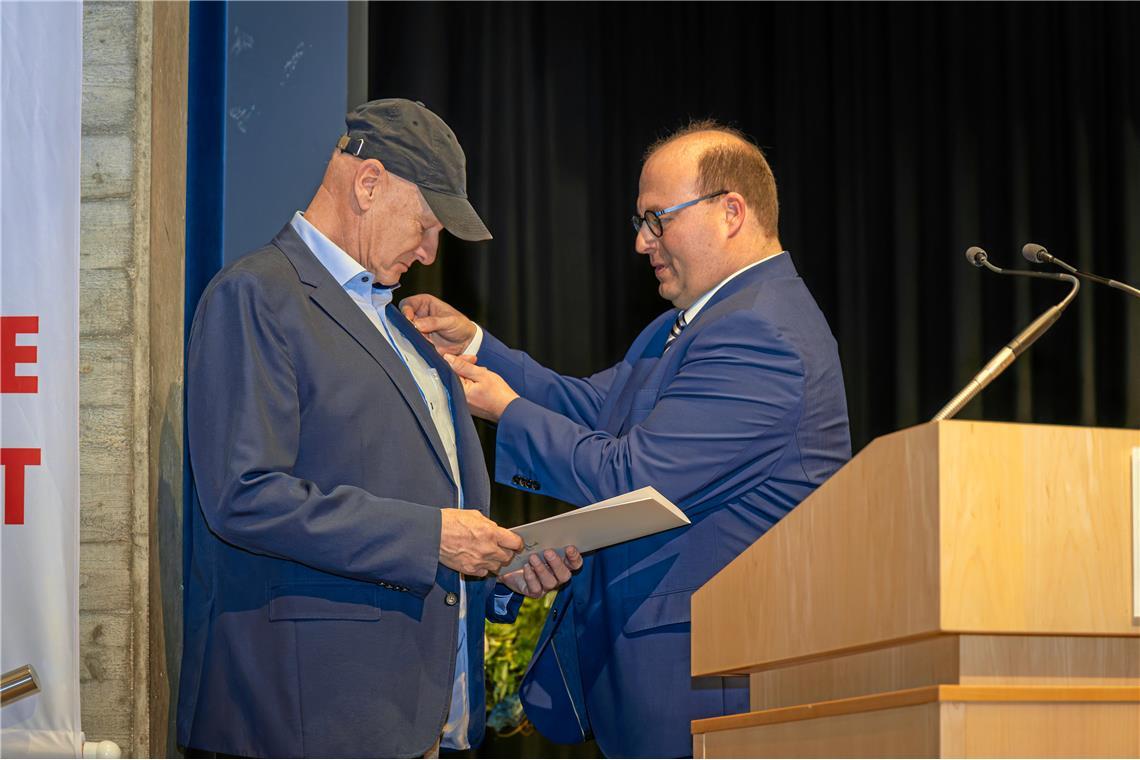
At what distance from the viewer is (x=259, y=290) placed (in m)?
2.22

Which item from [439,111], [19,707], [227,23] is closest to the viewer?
[19,707]

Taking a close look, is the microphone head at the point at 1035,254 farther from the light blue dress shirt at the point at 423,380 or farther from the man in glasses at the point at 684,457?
A: the light blue dress shirt at the point at 423,380

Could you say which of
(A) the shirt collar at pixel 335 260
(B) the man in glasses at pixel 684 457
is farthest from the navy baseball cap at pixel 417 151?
(B) the man in glasses at pixel 684 457

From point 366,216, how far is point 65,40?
71 cm

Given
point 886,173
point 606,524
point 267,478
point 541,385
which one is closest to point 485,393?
point 541,385

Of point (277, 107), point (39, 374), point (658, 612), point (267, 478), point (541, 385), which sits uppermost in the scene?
point (277, 107)

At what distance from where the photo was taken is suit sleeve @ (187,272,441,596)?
6.88ft

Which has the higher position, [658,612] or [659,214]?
[659,214]

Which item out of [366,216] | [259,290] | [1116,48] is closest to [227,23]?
[366,216]

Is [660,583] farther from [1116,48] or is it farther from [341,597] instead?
[1116,48]

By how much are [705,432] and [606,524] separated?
0.37 m

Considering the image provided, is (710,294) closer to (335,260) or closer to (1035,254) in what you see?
(1035,254)

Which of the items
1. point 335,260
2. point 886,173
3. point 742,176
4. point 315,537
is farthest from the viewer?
point 886,173

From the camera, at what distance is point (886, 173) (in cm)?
526
